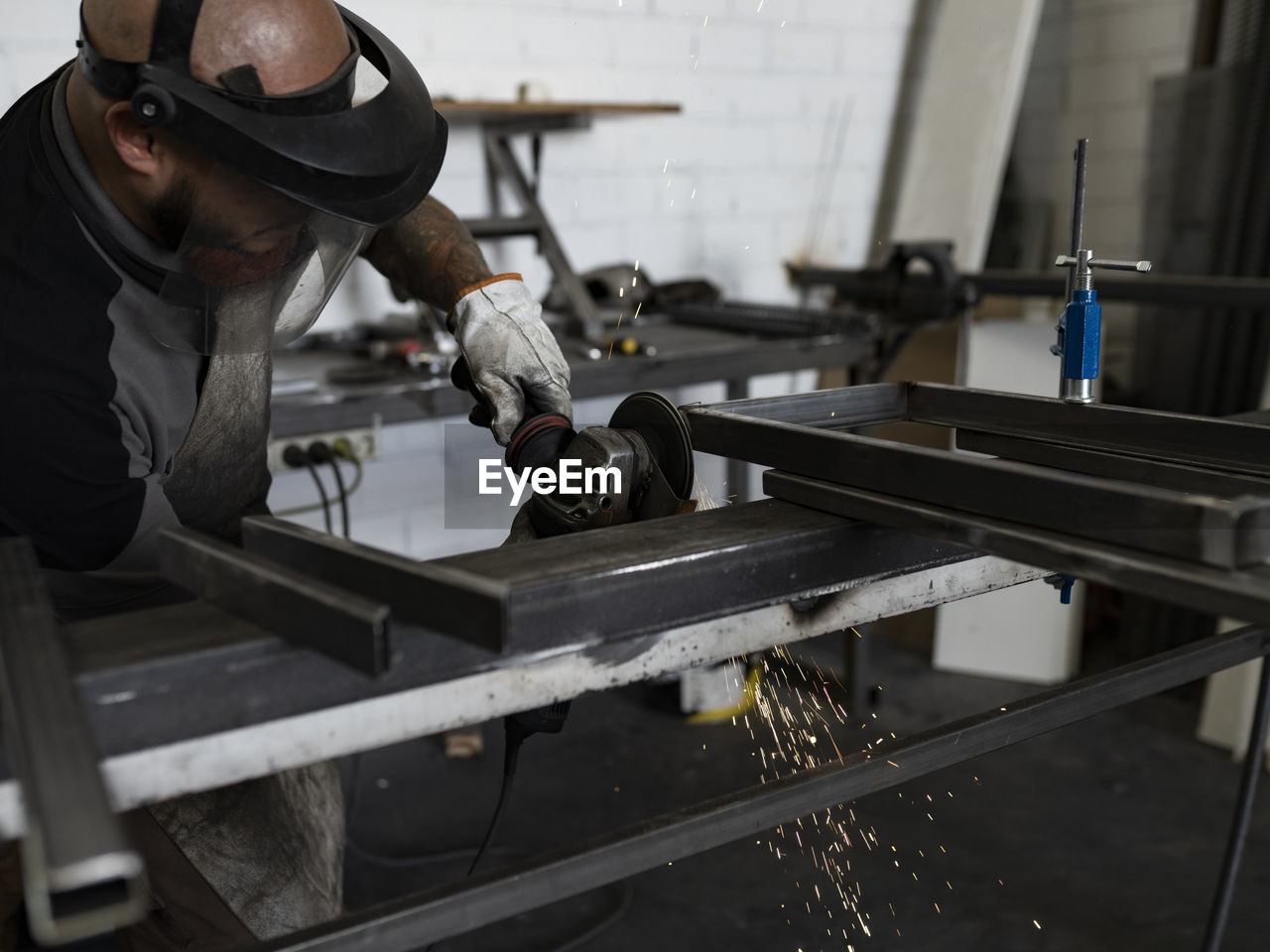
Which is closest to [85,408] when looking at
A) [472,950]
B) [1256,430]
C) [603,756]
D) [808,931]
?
[1256,430]

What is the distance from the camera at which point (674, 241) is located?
3414mm

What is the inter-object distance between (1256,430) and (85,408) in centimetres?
107

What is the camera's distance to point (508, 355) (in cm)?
134

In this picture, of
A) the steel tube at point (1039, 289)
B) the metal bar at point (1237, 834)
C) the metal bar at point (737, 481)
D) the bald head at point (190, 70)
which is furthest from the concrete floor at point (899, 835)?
the bald head at point (190, 70)

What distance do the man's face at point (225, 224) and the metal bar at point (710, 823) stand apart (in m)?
0.58

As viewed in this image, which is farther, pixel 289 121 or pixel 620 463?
pixel 620 463

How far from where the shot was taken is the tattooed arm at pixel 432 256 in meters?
1.45

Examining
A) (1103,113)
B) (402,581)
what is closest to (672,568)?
(402,581)

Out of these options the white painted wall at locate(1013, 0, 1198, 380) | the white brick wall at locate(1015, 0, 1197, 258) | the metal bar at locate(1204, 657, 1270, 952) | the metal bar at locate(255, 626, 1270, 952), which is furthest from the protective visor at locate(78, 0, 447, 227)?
the white brick wall at locate(1015, 0, 1197, 258)

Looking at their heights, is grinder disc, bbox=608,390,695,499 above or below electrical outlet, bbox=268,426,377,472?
above

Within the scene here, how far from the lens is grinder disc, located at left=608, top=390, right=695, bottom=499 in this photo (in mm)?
1172

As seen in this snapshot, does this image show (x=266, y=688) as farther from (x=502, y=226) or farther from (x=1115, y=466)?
(x=502, y=226)

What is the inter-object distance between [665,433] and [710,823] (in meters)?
0.39

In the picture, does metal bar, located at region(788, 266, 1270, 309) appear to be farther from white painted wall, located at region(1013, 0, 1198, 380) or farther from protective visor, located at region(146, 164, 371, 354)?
protective visor, located at region(146, 164, 371, 354)
